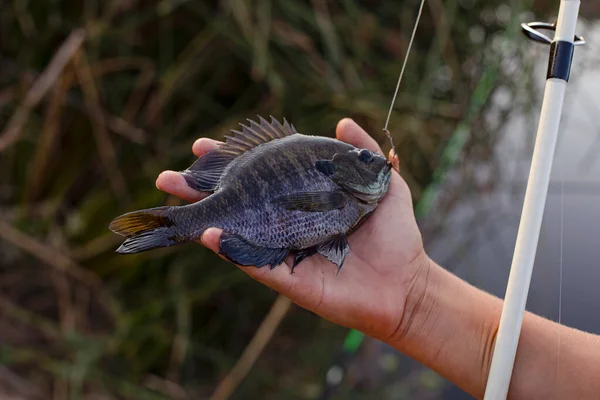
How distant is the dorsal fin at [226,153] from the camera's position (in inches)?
46.2

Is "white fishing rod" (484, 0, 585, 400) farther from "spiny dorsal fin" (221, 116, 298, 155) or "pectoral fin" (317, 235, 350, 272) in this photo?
"spiny dorsal fin" (221, 116, 298, 155)

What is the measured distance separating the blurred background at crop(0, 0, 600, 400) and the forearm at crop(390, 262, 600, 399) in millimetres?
577

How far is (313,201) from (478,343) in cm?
48

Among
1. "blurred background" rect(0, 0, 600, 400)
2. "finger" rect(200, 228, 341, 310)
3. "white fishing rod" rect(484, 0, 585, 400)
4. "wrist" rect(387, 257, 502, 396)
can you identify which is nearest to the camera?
"white fishing rod" rect(484, 0, 585, 400)

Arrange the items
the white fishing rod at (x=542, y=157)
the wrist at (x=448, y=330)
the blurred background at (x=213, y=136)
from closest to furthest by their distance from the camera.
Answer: the white fishing rod at (x=542, y=157)
the wrist at (x=448, y=330)
the blurred background at (x=213, y=136)

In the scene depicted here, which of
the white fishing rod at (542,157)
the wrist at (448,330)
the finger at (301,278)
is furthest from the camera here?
the wrist at (448,330)

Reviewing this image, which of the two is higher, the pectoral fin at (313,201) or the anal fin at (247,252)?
the pectoral fin at (313,201)

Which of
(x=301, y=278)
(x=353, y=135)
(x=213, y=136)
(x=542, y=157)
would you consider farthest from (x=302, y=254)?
(x=213, y=136)

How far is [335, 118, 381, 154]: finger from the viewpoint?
136cm

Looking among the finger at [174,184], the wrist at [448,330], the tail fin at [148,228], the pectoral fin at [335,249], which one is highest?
the finger at [174,184]

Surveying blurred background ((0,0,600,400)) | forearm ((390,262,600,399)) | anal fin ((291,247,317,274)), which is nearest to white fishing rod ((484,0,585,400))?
forearm ((390,262,600,399))

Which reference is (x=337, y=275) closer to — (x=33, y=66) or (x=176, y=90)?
(x=176, y=90)

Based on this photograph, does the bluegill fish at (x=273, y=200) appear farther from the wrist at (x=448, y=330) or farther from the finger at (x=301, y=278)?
the wrist at (x=448, y=330)

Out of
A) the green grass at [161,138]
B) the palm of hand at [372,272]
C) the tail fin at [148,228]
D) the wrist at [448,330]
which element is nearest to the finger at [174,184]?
the palm of hand at [372,272]
